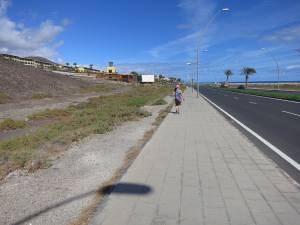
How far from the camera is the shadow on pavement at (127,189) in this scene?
5.69 metres

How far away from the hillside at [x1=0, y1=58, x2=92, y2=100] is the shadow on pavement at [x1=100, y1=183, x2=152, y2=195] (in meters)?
32.2

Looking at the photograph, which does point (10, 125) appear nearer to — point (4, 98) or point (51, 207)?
point (51, 207)

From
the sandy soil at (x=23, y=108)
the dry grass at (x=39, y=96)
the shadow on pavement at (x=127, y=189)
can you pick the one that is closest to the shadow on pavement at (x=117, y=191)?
the shadow on pavement at (x=127, y=189)

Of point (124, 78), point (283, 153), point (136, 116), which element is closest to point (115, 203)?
point (283, 153)

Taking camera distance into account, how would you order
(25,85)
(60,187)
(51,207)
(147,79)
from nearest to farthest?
(51,207)
(60,187)
(25,85)
(147,79)

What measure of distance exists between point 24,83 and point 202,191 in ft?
137

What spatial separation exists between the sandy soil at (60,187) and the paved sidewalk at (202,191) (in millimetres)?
499

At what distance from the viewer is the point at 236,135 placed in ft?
39.9

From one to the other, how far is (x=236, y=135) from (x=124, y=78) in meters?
112

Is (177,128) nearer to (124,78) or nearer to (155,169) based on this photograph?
(155,169)

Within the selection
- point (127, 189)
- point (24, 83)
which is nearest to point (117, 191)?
point (127, 189)

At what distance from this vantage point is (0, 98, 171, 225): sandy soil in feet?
16.2

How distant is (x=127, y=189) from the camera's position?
5840 mm

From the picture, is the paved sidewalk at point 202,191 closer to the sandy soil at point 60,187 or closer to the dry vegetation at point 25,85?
the sandy soil at point 60,187
